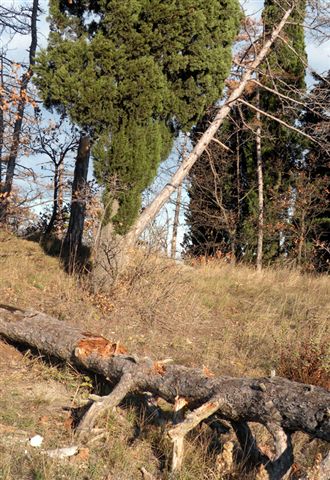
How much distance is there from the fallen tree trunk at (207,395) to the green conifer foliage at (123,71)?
358 centimetres

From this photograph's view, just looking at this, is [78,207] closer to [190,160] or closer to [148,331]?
[190,160]

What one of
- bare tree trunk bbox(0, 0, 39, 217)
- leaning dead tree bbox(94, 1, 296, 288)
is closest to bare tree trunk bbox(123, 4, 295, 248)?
leaning dead tree bbox(94, 1, 296, 288)

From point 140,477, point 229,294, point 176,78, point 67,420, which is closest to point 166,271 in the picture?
point 229,294

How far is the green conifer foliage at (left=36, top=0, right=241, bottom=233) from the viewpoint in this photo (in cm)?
866

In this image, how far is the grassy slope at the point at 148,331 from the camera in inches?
170

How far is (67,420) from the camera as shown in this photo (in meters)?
4.88

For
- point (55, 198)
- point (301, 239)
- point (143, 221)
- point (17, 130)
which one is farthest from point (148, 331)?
point (301, 239)

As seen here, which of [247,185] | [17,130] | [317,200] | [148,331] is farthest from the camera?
[247,185]

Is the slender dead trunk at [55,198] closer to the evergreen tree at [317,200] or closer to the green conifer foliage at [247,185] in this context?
the green conifer foliage at [247,185]

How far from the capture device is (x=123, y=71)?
8742 millimetres

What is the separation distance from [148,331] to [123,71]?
4376mm

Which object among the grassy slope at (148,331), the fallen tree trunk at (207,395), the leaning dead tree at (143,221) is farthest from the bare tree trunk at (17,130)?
the fallen tree trunk at (207,395)

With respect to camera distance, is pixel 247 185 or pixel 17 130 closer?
pixel 17 130

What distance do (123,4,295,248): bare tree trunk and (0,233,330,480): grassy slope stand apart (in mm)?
496
